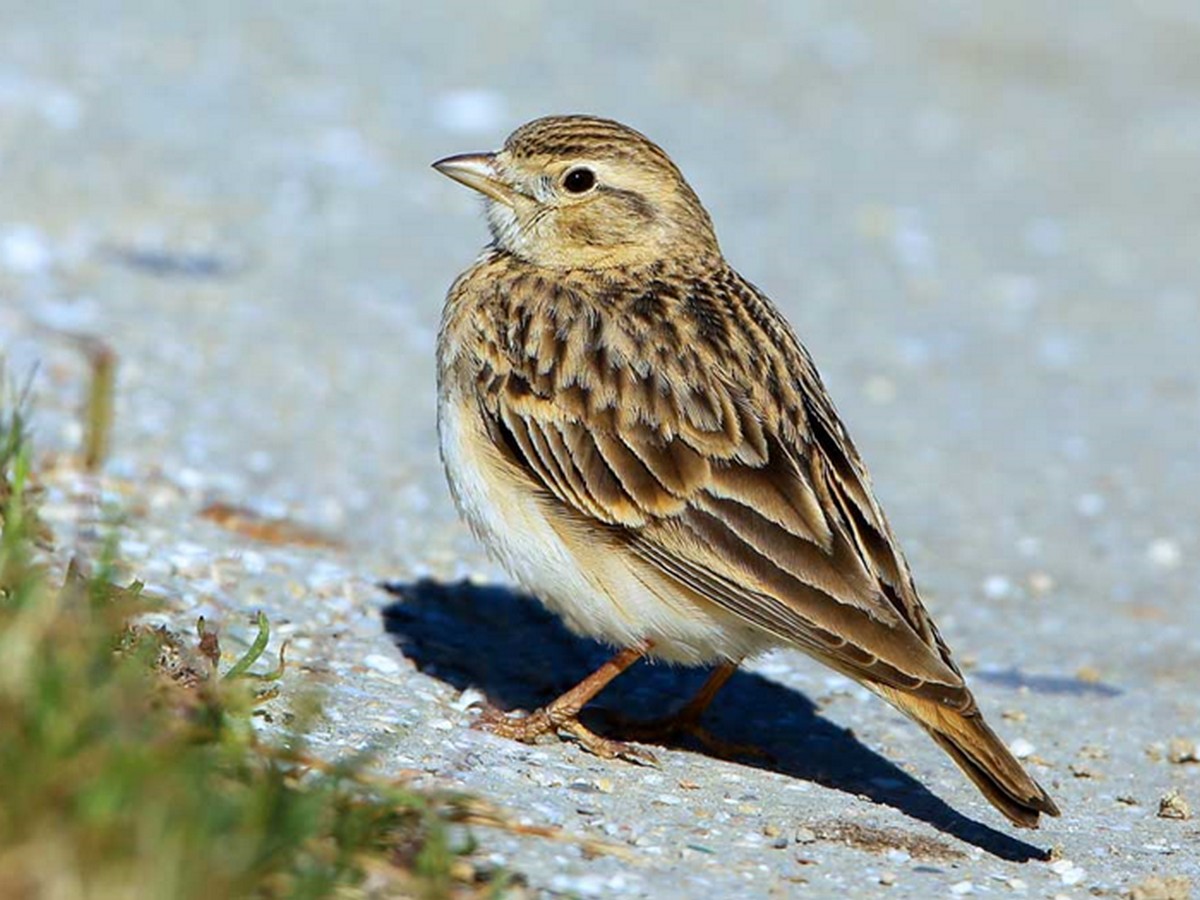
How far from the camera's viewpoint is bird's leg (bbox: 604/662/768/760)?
662 cm

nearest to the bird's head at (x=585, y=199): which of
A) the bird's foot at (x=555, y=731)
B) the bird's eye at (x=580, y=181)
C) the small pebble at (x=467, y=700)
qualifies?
the bird's eye at (x=580, y=181)

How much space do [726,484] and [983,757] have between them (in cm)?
109

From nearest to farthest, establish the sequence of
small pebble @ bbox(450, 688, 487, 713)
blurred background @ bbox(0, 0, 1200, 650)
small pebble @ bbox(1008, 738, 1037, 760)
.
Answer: small pebble @ bbox(450, 688, 487, 713)
small pebble @ bbox(1008, 738, 1037, 760)
blurred background @ bbox(0, 0, 1200, 650)

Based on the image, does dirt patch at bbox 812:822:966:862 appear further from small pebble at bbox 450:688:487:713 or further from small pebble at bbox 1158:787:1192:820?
small pebble at bbox 450:688:487:713

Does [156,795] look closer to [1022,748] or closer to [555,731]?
[555,731]

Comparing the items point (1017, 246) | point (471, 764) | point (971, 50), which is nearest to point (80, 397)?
point (471, 764)

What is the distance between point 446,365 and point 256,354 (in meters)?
3.29

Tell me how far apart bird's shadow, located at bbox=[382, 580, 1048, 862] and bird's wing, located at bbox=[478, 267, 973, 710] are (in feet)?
2.13

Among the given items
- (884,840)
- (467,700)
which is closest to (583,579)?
(467,700)

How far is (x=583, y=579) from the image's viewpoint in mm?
6043

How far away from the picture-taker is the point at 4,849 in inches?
147

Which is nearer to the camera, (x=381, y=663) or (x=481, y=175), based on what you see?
(x=381, y=663)

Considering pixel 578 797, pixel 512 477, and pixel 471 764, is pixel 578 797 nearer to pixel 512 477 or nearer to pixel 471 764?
pixel 471 764

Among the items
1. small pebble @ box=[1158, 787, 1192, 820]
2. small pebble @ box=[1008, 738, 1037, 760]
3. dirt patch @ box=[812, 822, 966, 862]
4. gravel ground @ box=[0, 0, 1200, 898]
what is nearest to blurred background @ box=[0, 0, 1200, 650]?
gravel ground @ box=[0, 0, 1200, 898]
